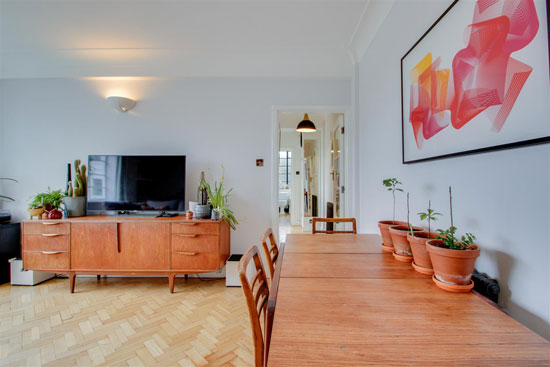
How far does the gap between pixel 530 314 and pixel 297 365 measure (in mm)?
839

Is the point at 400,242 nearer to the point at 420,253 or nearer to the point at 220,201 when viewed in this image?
the point at 420,253

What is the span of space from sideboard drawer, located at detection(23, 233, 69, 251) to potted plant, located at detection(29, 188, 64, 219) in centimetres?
21

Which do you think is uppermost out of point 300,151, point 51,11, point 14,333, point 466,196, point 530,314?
point 51,11

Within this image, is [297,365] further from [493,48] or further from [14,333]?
[14,333]

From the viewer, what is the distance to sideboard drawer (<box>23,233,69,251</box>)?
235cm

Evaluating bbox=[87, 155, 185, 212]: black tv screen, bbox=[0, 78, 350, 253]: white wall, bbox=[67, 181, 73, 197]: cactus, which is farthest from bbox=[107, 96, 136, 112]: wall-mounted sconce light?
bbox=[67, 181, 73, 197]: cactus

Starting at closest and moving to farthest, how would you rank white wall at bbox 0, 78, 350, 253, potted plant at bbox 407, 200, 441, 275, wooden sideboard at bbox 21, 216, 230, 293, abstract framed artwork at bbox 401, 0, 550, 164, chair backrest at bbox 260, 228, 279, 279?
abstract framed artwork at bbox 401, 0, 550, 164 → potted plant at bbox 407, 200, 441, 275 → chair backrest at bbox 260, 228, 279, 279 → wooden sideboard at bbox 21, 216, 230, 293 → white wall at bbox 0, 78, 350, 253

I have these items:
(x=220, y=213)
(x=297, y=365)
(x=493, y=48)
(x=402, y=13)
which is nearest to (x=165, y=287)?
(x=220, y=213)

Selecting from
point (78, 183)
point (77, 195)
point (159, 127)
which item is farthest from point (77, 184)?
point (159, 127)

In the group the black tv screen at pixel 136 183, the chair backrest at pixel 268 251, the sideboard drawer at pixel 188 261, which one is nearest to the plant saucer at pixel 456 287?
the chair backrest at pixel 268 251

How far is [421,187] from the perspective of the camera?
4.39 feet

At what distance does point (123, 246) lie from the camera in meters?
2.35

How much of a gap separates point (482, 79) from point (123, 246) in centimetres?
296

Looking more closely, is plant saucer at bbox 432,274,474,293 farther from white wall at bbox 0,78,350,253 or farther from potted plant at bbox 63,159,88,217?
potted plant at bbox 63,159,88,217
